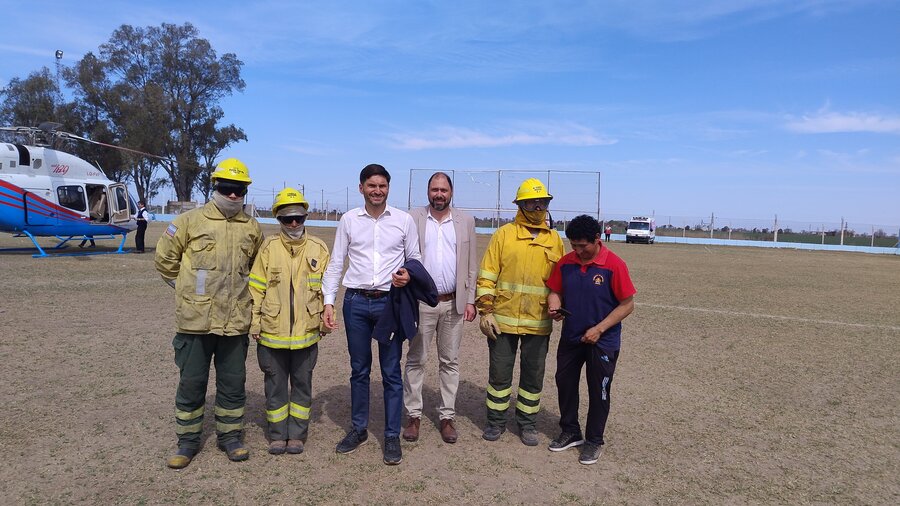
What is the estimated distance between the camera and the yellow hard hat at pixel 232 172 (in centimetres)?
386

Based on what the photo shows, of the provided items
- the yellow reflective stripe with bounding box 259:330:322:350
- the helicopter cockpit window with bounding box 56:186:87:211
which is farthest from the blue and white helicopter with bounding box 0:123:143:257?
the yellow reflective stripe with bounding box 259:330:322:350

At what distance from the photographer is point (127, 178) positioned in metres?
52.9

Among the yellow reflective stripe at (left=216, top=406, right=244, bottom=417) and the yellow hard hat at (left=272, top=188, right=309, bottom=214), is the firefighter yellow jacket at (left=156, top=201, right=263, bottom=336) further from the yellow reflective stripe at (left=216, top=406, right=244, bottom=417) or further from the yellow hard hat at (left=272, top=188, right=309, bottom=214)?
the yellow reflective stripe at (left=216, top=406, right=244, bottom=417)

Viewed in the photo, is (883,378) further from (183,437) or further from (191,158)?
(191,158)

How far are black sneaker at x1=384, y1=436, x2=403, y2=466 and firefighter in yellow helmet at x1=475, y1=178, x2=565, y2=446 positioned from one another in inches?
31.7

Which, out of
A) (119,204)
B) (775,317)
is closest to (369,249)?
(775,317)

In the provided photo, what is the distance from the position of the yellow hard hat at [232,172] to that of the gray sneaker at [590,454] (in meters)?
3.10

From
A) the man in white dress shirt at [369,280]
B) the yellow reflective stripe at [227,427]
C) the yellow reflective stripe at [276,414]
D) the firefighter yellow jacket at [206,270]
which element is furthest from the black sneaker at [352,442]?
the firefighter yellow jacket at [206,270]

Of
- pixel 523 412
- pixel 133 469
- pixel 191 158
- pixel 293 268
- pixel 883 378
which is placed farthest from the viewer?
pixel 191 158

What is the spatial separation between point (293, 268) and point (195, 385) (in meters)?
1.02

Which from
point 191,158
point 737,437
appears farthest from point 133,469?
point 191,158

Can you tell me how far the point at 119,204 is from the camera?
17.8 meters

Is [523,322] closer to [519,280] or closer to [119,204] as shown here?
[519,280]

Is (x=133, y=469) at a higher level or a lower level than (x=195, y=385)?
lower
